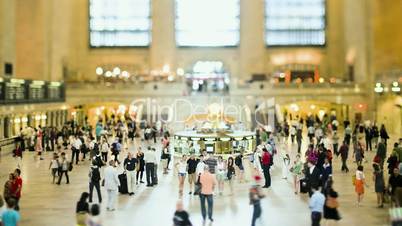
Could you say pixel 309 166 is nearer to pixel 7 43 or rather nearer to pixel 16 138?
pixel 16 138

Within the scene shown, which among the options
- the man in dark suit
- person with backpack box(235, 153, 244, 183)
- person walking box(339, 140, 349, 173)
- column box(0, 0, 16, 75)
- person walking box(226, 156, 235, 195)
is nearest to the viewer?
the man in dark suit

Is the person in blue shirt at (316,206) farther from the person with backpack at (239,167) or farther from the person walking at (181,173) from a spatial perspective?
the person with backpack at (239,167)

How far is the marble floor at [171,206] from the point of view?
13016mm

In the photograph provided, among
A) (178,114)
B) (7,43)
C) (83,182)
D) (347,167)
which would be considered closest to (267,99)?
(178,114)

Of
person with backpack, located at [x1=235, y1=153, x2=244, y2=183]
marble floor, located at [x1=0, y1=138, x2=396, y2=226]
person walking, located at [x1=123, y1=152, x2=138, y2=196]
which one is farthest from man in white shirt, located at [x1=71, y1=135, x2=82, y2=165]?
person with backpack, located at [x1=235, y1=153, x2=244, y2=183]

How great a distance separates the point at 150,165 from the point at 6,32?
21767 mm

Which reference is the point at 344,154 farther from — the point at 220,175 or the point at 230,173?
the point at 220,175

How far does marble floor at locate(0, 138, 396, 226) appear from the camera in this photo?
13016mm

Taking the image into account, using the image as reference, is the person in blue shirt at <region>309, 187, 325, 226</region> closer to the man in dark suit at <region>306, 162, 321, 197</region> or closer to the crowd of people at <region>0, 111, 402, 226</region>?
the crowd of people at <region>0, 111, 402, 226</region>

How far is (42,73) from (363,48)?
2629 cm

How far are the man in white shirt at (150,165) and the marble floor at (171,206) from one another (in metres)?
0.28

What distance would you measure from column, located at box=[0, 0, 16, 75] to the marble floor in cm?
1768

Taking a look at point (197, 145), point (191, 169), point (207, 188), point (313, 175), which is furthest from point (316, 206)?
point (197, 145)

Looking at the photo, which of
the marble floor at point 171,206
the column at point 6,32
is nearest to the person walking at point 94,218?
the marble floor at point 171,206
